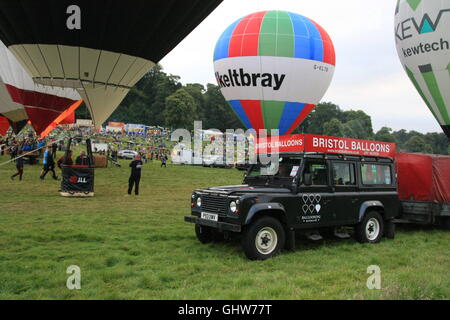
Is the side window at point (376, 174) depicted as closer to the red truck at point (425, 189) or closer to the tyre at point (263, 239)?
the red truck at point (425, 189)

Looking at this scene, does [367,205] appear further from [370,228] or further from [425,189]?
[425,189]

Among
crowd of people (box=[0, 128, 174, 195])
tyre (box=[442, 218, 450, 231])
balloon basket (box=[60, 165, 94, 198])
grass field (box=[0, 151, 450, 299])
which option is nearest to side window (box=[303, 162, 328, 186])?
grass field (box=[0, 151, 450, 299])

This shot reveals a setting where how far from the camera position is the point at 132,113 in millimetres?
97500

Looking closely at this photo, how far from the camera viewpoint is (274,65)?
19.7 meters

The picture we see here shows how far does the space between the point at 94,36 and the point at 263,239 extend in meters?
7.75

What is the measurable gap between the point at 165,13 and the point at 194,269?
7626 mm

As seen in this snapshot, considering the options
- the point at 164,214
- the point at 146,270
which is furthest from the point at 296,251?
the point at 164,214

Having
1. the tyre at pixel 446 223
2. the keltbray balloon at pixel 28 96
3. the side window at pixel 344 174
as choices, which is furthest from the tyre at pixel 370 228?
the keltbray balloon at pixel 28 96

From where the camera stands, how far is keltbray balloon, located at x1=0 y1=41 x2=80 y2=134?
21.1 metres

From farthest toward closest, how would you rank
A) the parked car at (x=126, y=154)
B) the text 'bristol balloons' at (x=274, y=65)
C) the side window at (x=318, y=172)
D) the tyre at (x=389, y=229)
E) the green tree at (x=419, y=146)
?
1. the green tree at (x=419, y=146)
2. the parked car at (x=126, y=154)
3. the text 'bristol balloons' at (x=274, y=65)
4. the tyre at (x=389, y=229)
5. the side window at (x=318, y=172)

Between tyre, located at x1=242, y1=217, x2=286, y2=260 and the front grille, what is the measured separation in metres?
0.62

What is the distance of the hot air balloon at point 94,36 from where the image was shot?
10586 mm

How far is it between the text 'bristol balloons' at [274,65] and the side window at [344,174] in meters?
11.7
